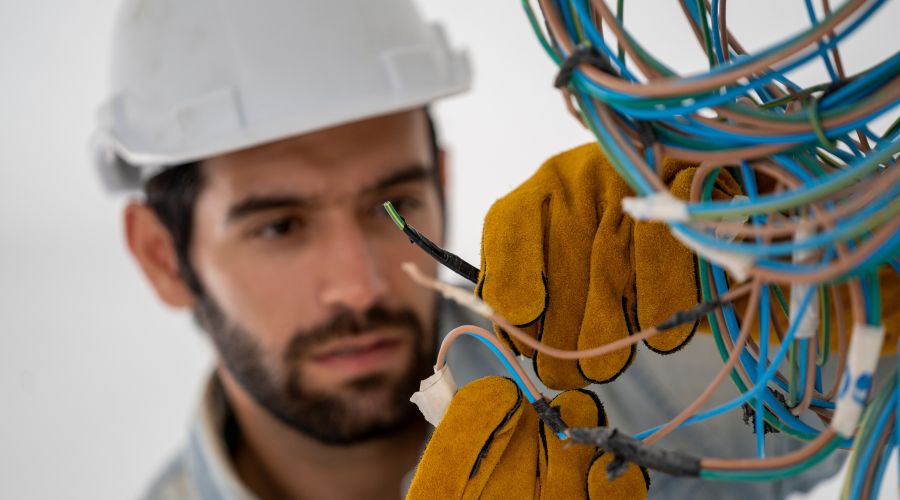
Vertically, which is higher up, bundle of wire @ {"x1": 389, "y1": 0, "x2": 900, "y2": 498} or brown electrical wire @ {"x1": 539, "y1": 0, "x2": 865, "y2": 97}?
brown electrical wire @ {"x1": 539, "y1": 0, "x2": 865, "y2": 97}

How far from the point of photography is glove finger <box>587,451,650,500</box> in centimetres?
46

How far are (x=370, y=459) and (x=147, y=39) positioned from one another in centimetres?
78

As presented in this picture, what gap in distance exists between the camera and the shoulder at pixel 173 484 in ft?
4.94

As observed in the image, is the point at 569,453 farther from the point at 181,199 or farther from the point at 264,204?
the point at 181,199

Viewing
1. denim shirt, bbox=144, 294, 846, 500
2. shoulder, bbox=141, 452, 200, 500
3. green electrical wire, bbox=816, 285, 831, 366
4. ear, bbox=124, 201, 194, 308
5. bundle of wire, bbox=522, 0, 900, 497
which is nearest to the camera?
bundle of wire, bbox=522, 0, 900, 497

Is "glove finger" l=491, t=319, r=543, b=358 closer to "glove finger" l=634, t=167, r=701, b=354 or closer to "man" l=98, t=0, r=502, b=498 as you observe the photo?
"glove finger" l=634, t=167, r=701, b=354

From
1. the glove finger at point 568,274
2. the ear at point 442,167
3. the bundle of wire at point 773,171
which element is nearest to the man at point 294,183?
the ear at point 442,167

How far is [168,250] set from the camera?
1379 millimetres

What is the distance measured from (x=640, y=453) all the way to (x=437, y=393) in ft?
0.48

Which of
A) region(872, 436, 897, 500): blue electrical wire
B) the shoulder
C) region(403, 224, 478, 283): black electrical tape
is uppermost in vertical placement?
region(403, 224, 478, 283): black electrical tape

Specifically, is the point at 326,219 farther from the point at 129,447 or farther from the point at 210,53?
the point at 129,447

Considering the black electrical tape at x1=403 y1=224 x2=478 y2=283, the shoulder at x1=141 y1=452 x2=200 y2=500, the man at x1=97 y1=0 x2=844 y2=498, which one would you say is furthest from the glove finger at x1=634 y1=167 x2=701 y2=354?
the shoulder at x1=141 y1=452 x2=200 y2=500

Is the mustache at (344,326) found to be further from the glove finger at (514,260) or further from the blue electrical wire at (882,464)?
A: the blue electrical wire at (882,464)

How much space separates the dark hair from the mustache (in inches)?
8.5
